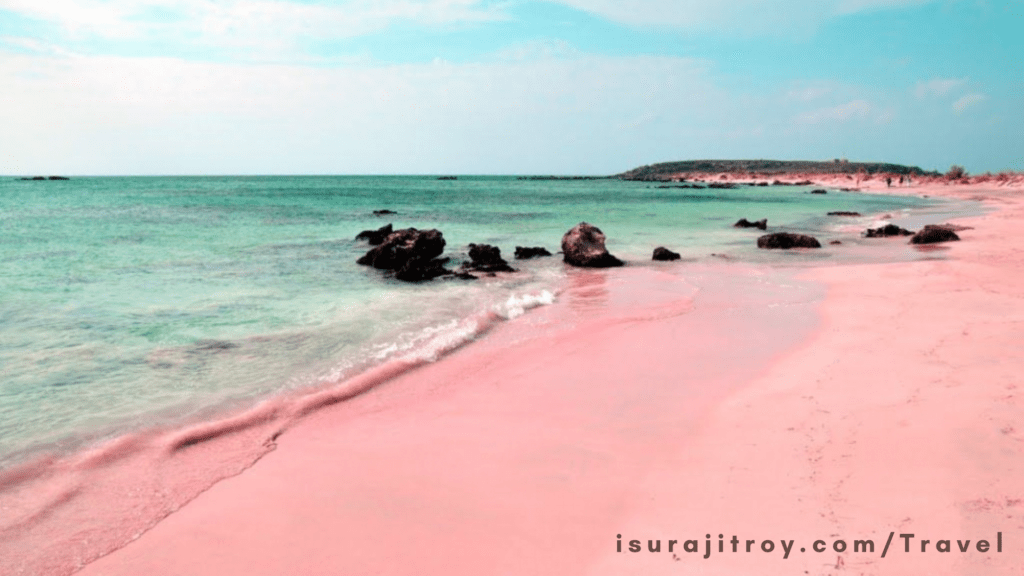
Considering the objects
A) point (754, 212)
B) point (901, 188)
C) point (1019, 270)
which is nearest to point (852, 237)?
point (1019, 270)

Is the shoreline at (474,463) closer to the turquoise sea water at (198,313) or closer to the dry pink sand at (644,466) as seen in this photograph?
the dry pink sand at (644,466)

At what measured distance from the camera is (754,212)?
1618 inches

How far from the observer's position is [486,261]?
16.6m

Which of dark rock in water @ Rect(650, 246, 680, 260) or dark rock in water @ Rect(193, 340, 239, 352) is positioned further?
dark rock in water @ Rect(650, 246, 680, 260)

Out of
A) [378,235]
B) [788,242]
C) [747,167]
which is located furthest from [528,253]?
[747,167]

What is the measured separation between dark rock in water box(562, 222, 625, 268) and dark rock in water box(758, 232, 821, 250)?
718 cm

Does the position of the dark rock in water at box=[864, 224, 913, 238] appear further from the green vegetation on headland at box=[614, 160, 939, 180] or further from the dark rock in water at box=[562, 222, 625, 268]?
the green vegetation on headland at box=[614, 160, 939, 180]

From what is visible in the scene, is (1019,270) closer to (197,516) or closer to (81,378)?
(197,516)

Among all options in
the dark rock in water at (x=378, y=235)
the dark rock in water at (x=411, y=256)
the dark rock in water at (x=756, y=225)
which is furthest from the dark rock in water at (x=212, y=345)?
the dark rock in water at (x=756, y=225)

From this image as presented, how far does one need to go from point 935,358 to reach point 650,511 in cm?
511

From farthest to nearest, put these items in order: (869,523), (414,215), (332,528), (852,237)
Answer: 1. (414,215)
2. (852,237)
3. (332,528)
4. (869,523)

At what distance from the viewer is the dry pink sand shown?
362cm

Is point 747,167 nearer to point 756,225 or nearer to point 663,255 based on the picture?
point 756,225

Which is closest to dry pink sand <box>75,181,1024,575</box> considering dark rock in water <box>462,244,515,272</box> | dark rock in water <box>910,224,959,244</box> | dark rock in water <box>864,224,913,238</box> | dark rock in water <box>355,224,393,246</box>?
dark rock in water <box>462,244,515,272</box>
